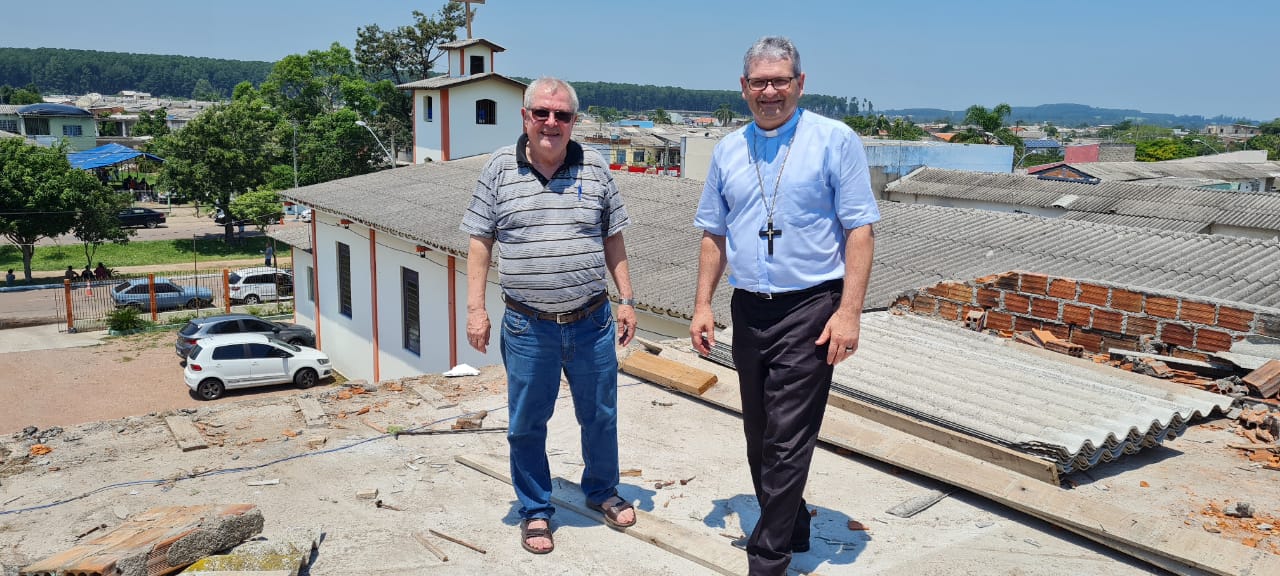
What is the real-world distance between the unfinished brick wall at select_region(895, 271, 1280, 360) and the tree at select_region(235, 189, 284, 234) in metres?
39.8

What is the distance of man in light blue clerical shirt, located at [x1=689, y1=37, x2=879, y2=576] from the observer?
11.0 feet

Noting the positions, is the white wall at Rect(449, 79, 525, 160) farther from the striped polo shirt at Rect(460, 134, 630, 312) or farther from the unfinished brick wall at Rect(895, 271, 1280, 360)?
the striped polo shirt at Rect(460, 134, 630, 312)

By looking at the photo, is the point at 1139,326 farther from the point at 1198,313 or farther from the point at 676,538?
the point at 676,538

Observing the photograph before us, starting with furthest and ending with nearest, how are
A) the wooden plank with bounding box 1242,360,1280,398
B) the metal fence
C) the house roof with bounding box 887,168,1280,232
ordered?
the metal fence < the house roof with bounding box 887,168,1280,232 < the wooden plank with bounding box 1242,360,1280,398

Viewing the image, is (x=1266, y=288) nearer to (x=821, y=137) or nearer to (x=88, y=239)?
(x=821, y=137)

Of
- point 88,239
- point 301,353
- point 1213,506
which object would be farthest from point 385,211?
point 88,239

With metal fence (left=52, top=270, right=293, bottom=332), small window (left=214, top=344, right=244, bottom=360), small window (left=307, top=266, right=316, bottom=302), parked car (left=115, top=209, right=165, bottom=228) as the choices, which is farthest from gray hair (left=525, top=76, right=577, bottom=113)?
parked car (left=115, top=209, right=165, bottom=228)

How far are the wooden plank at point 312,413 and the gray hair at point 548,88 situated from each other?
2903 mm

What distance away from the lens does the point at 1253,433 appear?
5.09 metres

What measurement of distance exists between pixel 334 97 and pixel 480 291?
6215cm

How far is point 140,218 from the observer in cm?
5044

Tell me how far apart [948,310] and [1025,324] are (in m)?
0.57

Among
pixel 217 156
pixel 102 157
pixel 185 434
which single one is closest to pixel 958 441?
pixel 185 434

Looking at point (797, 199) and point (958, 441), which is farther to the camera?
point (958, 441)
